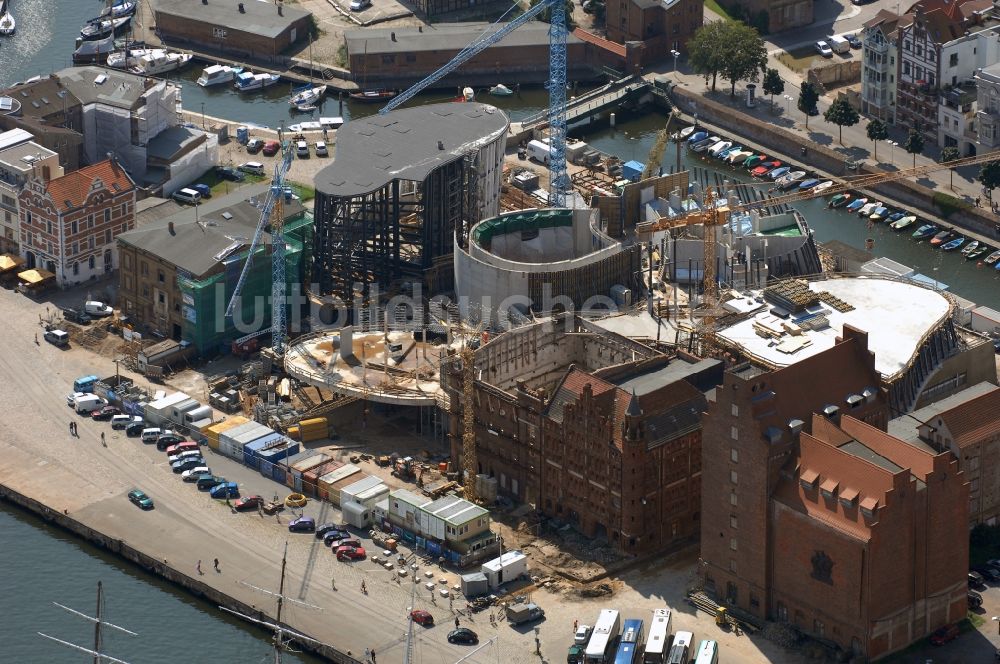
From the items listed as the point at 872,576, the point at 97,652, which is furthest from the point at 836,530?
the point at 97,652

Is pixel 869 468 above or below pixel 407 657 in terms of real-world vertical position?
above

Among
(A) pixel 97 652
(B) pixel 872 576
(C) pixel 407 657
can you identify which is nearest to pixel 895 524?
(B) pixel 872 576

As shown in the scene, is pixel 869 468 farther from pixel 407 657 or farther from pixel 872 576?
pixel 407 657

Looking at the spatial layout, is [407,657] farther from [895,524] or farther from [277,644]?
[895,524]

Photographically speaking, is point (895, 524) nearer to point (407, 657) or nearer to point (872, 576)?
point (872, 576)

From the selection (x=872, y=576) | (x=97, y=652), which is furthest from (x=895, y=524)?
(x=97, y=652)

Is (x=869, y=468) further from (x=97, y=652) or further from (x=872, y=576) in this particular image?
(x=97, y=652)

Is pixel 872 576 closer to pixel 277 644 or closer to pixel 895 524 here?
pixel 895 524
